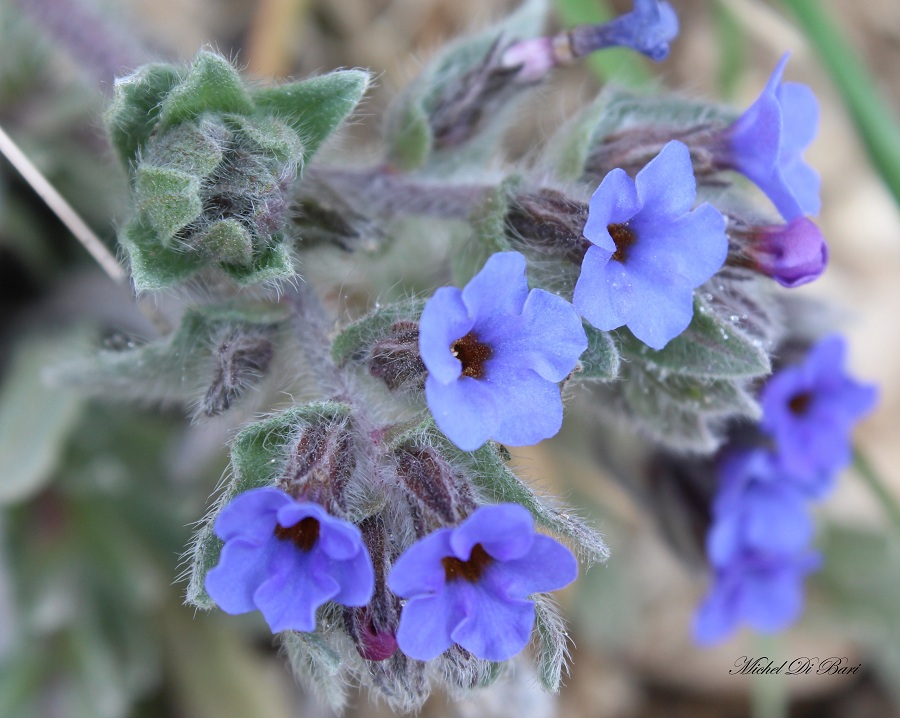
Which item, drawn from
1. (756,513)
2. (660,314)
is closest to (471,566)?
(660,314)

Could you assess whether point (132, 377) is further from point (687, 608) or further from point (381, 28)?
point (687, 608)

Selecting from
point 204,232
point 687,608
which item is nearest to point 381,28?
point 204,232

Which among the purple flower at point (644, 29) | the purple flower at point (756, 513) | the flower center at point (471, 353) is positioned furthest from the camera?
the purple flower at point (756, 513)

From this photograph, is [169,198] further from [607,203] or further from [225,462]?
[225,462]

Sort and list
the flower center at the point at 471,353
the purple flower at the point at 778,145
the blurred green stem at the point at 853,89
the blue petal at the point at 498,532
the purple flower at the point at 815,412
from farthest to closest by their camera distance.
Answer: the blurred green stem at the point at 853,89, the purple flower at the point at 815,412, the purple flower at the point at 778,145, the flower center at the point at 471,353, the blue petal at the point at 498,532

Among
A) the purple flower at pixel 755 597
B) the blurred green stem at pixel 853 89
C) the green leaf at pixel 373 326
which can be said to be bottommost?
the purple flower at pixel 755 597
